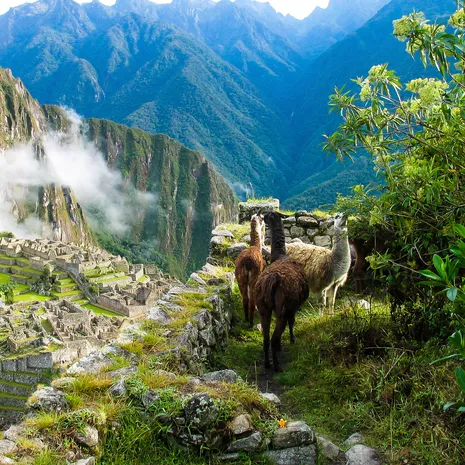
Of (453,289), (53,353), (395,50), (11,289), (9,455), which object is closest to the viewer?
(453,289)

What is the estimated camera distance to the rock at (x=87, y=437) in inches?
122

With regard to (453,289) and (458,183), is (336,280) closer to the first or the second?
(458,183)

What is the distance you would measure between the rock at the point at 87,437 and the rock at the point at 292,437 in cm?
119

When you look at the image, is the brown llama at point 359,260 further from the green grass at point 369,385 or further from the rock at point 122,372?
the rock at point 122,372

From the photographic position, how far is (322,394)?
4535mm

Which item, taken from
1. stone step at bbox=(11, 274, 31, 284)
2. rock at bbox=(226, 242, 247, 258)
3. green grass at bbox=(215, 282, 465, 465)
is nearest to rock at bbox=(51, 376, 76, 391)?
green grass at bbox=(215, 282, 465, 465)

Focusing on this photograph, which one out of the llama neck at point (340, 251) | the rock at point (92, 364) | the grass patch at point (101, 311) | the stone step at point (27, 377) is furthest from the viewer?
the grass patch at point (101, 311)

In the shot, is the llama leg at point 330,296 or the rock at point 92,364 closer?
the rock at point 92,364

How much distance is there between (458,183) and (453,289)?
1.96 meters

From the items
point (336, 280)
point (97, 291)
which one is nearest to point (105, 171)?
point (97, 291)

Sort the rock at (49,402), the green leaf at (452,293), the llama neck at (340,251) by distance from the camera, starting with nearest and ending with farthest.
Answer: the green leaf at (452,293) < the rock at (49,402) < the llama neck at (340,251)

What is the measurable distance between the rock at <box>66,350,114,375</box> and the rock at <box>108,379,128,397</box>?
1.53 ft

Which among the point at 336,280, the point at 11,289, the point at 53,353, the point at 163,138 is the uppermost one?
the point at 163,138

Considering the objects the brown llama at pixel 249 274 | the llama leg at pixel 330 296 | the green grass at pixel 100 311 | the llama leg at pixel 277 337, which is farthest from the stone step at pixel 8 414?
the llama leg at pixel 277 337
